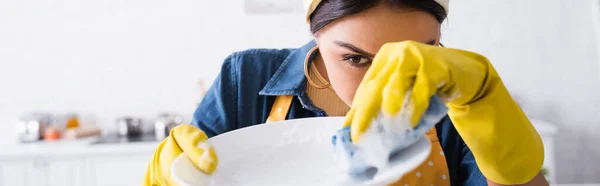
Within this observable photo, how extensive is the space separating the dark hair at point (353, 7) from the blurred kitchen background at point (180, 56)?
1.62 meters

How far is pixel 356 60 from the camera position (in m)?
0.65

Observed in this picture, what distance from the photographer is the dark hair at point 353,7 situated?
1.98 ft

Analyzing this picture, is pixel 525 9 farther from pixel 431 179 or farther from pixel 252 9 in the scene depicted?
pixel 431 179

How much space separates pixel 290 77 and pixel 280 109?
0.07 metres

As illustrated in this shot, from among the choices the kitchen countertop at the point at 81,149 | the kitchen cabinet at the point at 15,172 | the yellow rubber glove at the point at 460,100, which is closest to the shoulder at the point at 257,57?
the yellow rubber glove at the point at 460,100

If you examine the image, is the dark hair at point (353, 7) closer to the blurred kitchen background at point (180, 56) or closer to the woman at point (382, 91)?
the woman at point (382, 91)

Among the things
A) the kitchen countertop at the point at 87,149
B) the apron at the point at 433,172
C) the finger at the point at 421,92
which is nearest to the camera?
the finger at the point at 421,92

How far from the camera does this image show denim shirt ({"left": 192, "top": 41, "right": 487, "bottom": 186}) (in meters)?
0.87

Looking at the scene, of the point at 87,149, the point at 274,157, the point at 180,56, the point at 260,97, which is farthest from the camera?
the point at 180,56

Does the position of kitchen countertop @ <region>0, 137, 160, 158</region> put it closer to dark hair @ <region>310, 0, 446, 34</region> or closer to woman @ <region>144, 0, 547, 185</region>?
woman @ <region>144, 0, 547, 185</region>

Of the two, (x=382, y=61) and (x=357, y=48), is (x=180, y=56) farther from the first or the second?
(x=382, y=61)

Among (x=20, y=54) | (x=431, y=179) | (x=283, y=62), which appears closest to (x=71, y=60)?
(x=20, y=54)

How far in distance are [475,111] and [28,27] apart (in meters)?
2.52

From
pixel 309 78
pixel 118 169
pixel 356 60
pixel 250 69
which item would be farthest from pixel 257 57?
pixel 118 169
